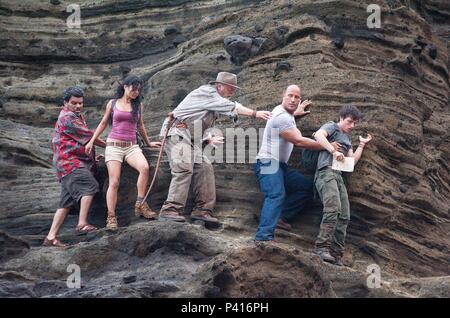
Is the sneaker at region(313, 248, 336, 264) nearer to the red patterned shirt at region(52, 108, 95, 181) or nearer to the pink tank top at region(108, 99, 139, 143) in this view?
the pink tank top at region(108, 99, 139, 143)

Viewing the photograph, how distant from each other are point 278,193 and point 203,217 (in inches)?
53.7

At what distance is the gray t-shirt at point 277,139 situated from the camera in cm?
1656

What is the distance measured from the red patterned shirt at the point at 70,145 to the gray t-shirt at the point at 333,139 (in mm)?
3943

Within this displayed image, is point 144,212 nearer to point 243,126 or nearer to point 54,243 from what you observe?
point 54,243

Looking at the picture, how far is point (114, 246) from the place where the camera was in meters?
16.2

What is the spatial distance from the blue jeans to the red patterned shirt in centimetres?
290

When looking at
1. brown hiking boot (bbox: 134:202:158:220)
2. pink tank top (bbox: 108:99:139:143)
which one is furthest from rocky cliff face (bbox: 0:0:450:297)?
pink tank top (bbox: 108:99:139:143)

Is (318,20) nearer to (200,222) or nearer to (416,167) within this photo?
(416,167)

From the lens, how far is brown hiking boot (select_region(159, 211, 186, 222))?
54.1 feet

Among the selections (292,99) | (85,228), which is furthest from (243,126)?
(85,228)

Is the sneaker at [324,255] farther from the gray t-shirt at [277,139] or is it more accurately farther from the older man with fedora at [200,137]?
the older man with fedora at [200,137]

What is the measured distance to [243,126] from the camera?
1853 centimetres
